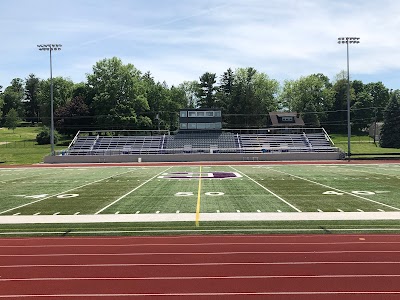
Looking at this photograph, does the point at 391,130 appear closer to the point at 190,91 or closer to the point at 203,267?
Answer: the point at 190,91

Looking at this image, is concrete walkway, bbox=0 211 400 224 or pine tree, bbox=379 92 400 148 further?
pine tree, bbox=379 92 400 148

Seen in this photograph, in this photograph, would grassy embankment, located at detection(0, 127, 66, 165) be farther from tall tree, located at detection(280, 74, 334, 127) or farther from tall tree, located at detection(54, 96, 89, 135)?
tall tree, located at detection(280, 74, 334, 127)

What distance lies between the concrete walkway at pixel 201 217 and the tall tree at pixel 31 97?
116 metres

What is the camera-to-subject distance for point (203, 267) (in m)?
7.78

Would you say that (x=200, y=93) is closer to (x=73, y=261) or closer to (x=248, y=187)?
(x=248, y=187)

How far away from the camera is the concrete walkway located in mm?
12617

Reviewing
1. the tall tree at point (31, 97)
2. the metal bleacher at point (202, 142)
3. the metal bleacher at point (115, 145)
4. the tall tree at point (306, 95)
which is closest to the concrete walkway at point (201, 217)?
the metal bleacher at point (202, 142)

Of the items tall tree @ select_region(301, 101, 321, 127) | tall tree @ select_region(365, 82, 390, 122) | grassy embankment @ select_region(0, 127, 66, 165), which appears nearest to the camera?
grassy embankment @ select_region(0, 127, 66, 165)

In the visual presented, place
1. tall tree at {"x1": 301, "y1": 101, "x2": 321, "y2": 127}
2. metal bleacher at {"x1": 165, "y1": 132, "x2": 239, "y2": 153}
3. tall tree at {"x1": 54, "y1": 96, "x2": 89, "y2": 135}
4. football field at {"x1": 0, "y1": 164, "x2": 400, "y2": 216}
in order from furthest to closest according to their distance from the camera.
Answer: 1. tall tree at {"x1": 301, "y1": 101, "x2": 321, "y2": 127}
2. tall tree at {"x1": 54, "y1": 96, "x2": 89, "y2": 135}
3. metal bleacher at {"x1": 165, "y1": 132, "x2": 239, "y2": 153}
4. football field at {"x1": 0, "y1": 164, "x2": 400, "y2": 216}

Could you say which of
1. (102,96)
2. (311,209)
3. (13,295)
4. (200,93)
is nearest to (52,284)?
(13,295)

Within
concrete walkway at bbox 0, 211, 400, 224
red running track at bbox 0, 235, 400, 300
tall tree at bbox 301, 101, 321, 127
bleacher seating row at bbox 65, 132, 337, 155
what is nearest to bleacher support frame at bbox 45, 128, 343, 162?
bleacher seating row at bbox 65, 132, 337, 155

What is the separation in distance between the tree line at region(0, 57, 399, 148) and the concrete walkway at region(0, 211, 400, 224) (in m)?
62.6

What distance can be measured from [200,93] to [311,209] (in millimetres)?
85542

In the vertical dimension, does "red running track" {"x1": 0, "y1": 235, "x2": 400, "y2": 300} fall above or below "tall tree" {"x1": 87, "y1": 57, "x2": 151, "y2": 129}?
below
